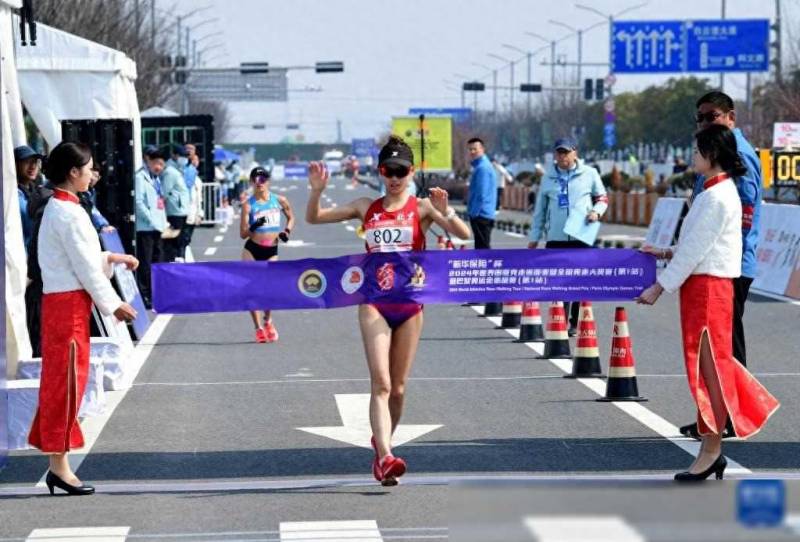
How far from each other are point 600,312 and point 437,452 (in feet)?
36.8

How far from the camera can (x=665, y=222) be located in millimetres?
33531

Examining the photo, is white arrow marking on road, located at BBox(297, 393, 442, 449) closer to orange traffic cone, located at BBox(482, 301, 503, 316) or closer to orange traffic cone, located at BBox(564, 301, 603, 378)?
orange traffic cone, located at BBox(564, 301, 603, 378)

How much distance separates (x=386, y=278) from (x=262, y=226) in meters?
8.52

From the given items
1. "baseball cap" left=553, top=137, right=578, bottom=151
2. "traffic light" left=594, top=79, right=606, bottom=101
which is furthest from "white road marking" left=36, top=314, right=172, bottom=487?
"traffic light" left=594, top=79, right=606, bottom=101

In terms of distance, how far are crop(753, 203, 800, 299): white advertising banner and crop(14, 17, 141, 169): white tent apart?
8.80 metres

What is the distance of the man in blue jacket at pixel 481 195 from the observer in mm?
21516

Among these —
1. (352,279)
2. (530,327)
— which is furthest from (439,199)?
(530,327)

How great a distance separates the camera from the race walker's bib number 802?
9.28 meters

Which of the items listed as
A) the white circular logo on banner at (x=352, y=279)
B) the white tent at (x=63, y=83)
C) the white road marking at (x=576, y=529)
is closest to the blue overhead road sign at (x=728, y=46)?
the white tent at (x=63, y=83)

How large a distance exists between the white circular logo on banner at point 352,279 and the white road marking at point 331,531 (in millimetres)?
1858

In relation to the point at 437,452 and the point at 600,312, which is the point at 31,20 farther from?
the point at 600,312

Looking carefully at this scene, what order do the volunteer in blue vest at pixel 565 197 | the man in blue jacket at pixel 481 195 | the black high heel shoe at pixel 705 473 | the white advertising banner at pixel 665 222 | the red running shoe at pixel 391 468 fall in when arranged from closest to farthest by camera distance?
1. the red running shoe at pixel 391 468
2. the black high heel shoe at pixel 705 473
3. the volunteer in blue vest at pixel 565 197
4. the man in blue jacket at pixel 481 195
5. the white advertising banner at pixel 665 222

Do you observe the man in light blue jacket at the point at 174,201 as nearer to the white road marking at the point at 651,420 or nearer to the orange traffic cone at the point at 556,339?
the orange traffic cone at the point at 556,339

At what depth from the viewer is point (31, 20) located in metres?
12.4
